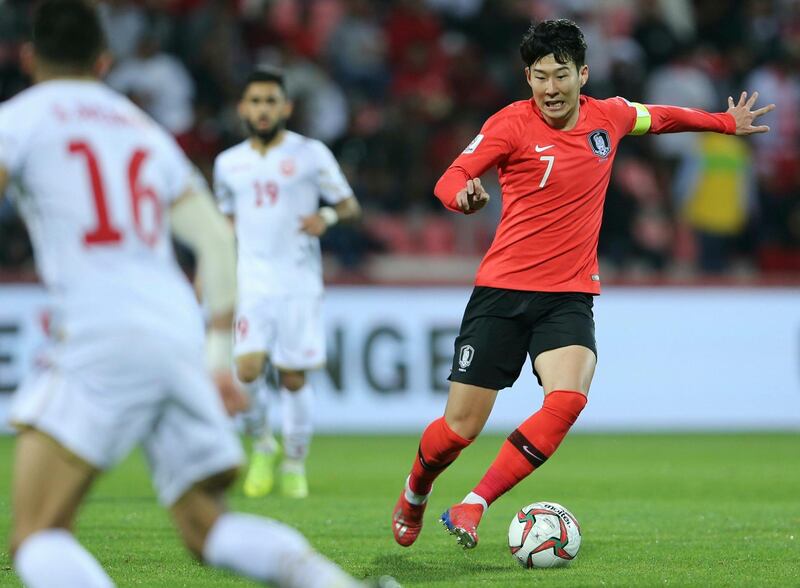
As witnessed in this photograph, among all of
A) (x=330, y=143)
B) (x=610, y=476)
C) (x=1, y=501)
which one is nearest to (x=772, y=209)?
(x=330, y=143)

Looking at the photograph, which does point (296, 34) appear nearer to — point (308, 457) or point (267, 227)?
point (308, 457)

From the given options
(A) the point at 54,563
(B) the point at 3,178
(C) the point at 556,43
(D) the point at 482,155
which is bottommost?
(A) the point at 54,563

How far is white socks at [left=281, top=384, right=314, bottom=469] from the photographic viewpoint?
9.80 meters

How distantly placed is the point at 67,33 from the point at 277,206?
579 cm

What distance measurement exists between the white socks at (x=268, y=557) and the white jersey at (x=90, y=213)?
21.4 inches

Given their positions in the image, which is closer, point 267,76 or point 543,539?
point 543,539

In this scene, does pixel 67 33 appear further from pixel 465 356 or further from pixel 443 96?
pixel 443 96

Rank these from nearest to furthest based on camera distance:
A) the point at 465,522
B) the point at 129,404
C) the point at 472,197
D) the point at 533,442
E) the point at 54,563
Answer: the point at 54,563
the point at 129,404
the point at 472,197
the point at 465,522
the point at 533,442

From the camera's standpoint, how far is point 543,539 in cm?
644

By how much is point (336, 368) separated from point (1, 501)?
209 inches

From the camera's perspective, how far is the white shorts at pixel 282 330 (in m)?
9.81

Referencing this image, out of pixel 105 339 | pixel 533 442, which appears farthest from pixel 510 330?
pixel 105 339

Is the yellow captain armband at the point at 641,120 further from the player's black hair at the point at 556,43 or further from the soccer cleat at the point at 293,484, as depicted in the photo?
the soccer cleat at the point at 293,484

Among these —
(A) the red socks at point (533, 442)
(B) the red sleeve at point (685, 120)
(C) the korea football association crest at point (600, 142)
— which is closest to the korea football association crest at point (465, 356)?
(A) the red socks at point (533, 442)
